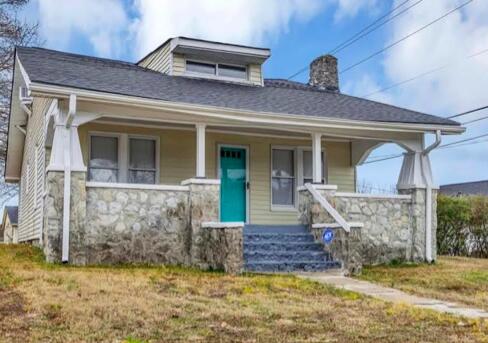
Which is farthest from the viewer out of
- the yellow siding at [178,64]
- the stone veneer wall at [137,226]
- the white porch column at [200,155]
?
the yellow siding at [178,64]

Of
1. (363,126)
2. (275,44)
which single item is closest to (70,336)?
(363,126)

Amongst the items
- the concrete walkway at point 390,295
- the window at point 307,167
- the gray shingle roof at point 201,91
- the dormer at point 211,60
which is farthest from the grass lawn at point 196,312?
the dormer at point 211,60

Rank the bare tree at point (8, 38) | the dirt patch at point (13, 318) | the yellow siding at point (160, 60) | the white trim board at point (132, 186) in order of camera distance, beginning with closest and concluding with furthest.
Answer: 1. the dirt patch at point (13, 318)
2. the white trim board at point (132, 186)
3. the yellow siding at point (160, 60)
4. the bare tree at point (8, 38)

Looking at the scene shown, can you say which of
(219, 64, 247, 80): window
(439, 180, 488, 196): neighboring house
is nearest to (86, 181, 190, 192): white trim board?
(219, 64, 247, 80): window

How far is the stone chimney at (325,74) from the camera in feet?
62.6

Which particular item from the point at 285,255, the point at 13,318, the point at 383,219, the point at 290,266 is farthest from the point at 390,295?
the point at 13,318

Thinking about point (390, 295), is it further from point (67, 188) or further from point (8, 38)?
point (8, 38)

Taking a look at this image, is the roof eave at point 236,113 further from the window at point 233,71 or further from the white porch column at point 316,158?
the window at point 233,71

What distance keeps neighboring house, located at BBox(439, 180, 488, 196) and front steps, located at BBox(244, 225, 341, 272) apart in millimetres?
26836

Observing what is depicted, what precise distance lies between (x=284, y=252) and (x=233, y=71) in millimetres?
6167

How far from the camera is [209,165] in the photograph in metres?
14.3

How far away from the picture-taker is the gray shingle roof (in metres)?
11.6

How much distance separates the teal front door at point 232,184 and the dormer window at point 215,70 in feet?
7.70

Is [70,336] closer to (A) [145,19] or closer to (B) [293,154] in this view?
(B) [293,154]
